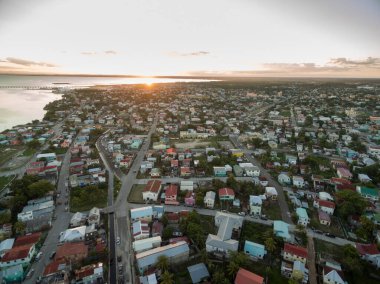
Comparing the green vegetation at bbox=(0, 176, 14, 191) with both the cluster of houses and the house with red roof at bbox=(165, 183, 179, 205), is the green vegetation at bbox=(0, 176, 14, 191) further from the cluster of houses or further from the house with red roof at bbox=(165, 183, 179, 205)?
the house with red roof at bbox=(165, 183, 179, 205)

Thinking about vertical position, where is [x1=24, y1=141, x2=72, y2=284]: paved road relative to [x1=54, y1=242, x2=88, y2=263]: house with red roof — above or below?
below

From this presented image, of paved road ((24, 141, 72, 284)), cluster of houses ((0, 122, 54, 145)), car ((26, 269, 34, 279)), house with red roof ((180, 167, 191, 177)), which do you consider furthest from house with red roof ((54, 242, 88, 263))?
cluster of houses ((0, 122, 54, 145))

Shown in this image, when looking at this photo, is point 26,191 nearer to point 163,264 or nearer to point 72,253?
point 72,253

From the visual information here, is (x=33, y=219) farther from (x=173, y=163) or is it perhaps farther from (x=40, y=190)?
(x=173, y=163)

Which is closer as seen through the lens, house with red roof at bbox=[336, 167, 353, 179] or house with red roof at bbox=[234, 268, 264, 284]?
house with red roof at bbox=[234, 268, 264, 284]

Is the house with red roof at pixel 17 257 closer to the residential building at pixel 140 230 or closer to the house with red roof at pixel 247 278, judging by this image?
the residential building at pixel 140 230

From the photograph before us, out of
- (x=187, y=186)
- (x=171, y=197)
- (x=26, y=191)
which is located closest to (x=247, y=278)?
(x=171, y=197)

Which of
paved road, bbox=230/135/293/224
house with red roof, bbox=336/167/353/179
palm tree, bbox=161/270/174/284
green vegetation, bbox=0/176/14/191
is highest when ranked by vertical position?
palm tree, bbox=161/270/174/284
